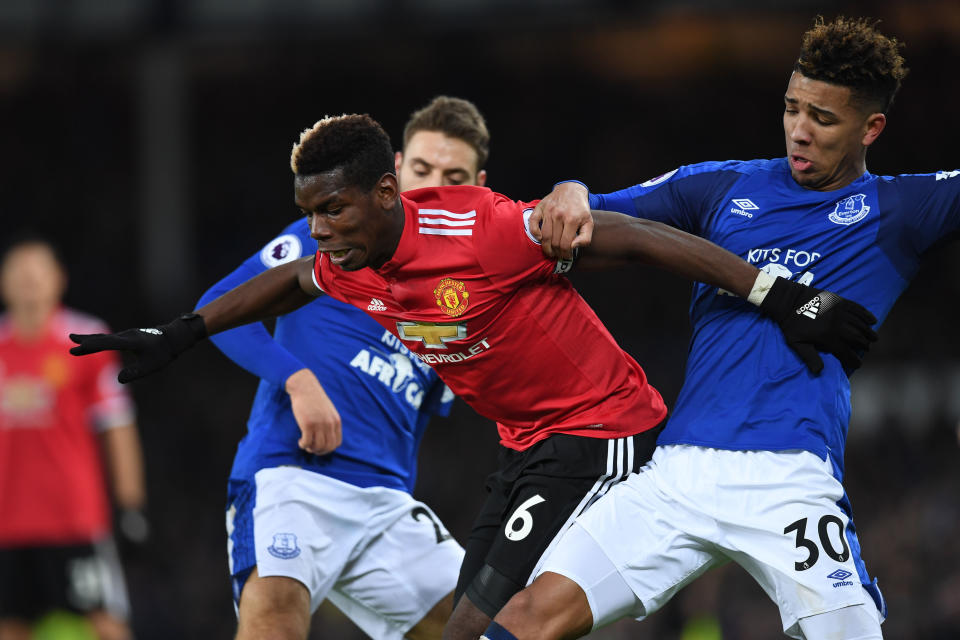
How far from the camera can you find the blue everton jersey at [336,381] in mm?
4102

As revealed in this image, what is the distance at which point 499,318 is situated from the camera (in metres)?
3.40

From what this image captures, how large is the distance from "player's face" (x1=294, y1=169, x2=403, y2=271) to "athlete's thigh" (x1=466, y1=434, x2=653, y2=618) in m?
0.80

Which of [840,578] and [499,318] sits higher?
[499,318]

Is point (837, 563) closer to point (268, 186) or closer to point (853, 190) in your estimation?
point (853, 190)

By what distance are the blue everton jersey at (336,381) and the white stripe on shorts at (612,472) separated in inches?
41.7

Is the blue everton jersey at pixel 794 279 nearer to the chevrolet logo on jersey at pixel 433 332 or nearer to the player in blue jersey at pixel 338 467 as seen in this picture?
the chevrolet logo on jersey at pixel 433 332

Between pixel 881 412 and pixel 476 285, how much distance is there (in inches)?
392

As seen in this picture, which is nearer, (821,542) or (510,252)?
(821,542)

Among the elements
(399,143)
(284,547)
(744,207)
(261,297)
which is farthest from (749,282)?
→ (399,143)

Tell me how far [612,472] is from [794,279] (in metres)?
0.80

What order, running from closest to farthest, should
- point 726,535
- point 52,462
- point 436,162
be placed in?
point 726,535
point 436,162
point 52,462

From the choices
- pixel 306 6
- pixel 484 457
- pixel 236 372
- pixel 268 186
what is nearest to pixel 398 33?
pixel 306 6

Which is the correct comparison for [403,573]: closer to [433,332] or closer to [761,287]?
[433,332]

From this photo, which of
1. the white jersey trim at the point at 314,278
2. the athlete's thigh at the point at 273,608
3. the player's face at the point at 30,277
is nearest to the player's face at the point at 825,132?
the white jersey trim at the point at 314,278
